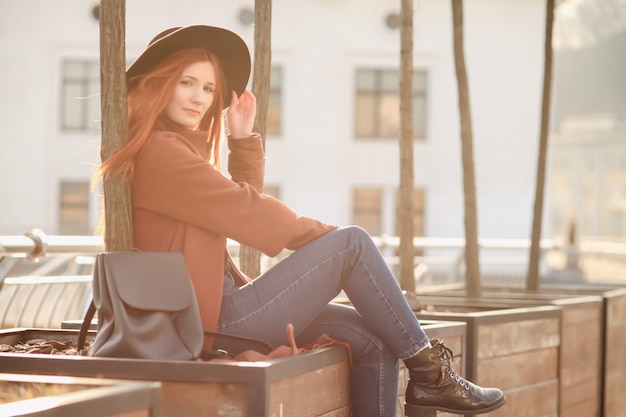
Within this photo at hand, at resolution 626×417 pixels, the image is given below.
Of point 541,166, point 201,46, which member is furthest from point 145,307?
point 541,166

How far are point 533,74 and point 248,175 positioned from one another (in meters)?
30.4

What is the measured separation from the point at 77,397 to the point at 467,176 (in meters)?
4.91

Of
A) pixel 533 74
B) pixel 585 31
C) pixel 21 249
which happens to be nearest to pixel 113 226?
pixel 21 249

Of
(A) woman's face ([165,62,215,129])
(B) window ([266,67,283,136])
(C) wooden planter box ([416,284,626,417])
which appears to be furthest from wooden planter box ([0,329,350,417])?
(B) window ([266,67,283,136])

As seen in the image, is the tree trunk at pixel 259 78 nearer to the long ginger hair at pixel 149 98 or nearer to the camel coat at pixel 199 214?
the long ginger hair at pixel 149 98

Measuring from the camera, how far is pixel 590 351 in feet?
21.8

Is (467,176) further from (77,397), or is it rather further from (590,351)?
(77,397)

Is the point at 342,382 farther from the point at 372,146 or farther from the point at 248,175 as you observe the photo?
the point at 372,146

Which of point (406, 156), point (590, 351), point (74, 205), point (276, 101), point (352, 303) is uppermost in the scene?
point (276, 101)

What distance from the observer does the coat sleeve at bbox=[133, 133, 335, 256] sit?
339 centimetres

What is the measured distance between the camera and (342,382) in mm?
3643

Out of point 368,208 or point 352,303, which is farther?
point 368,208

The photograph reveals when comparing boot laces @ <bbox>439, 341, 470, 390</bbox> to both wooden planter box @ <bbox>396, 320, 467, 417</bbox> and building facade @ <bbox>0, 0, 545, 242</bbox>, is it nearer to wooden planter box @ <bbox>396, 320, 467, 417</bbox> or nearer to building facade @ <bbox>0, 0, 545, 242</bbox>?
wooden planter box @ <bbox>396, 320, 467, 417</bbox>

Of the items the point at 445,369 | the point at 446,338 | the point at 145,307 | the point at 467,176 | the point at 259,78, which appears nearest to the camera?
the point at 145,307
